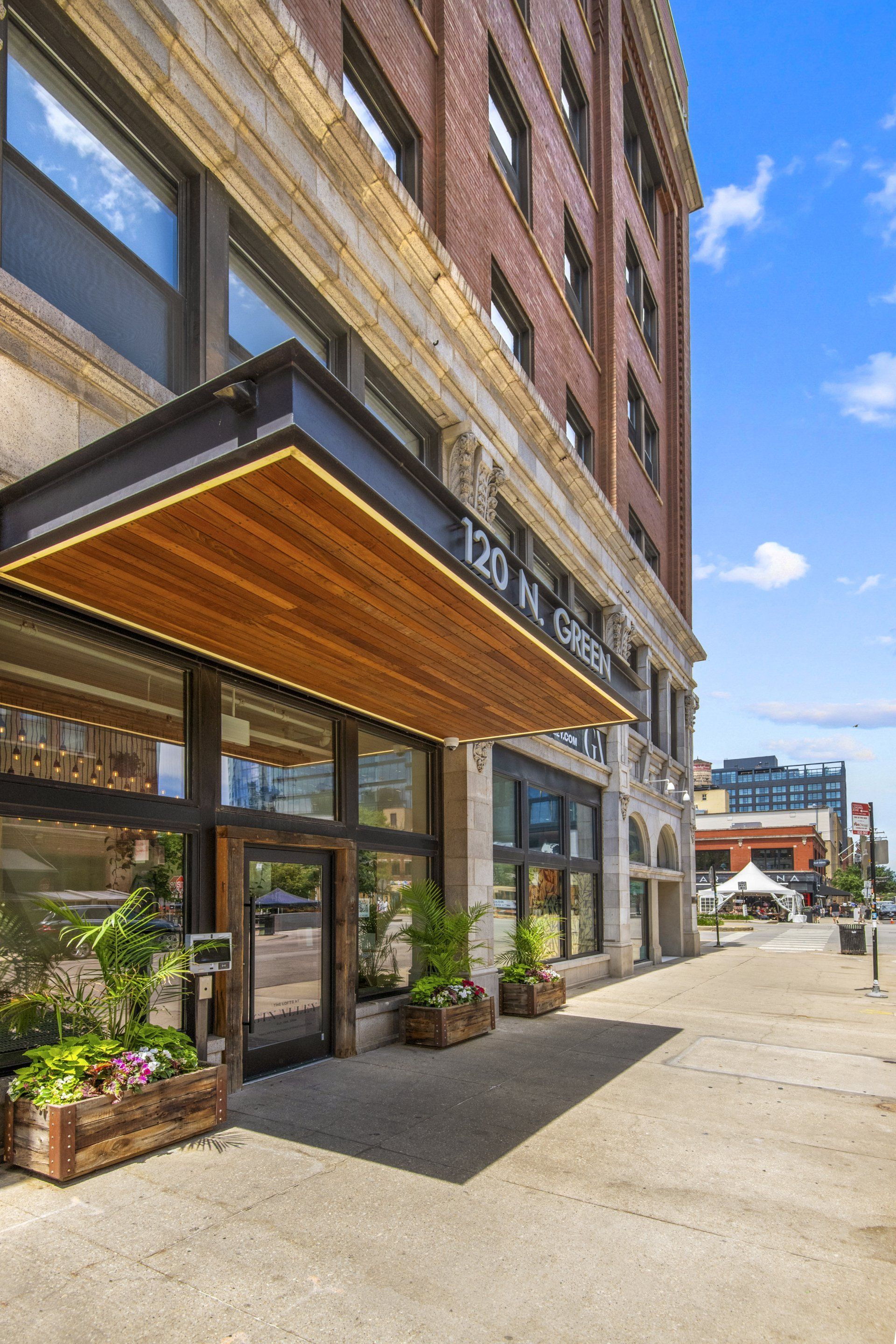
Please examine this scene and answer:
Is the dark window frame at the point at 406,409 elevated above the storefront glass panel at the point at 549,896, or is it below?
above

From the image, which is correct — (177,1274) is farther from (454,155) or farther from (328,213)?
(454,155)

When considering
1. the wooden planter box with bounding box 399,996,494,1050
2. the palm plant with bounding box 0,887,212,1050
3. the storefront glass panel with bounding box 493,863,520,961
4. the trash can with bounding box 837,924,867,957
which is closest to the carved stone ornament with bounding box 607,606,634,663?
the storefront glass panel with bounding box 493,863,520,961

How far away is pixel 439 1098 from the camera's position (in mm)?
8695

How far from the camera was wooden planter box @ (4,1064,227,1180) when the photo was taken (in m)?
6.06

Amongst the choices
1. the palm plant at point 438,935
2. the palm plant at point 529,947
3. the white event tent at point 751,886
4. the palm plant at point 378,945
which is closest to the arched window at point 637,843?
the palm plant at point 529,947

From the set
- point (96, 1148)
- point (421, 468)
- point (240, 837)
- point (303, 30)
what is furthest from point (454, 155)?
point (96, 1148)

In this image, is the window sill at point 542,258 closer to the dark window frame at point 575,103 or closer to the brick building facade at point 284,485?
→ the brick building facade at point 284,485

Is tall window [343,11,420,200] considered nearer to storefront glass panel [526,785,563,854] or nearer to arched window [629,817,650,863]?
storefront glass panel [526,785,563,854]

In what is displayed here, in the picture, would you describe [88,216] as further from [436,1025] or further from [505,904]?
[505,904]

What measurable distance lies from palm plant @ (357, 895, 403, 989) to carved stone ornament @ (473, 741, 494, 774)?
2.57 metres

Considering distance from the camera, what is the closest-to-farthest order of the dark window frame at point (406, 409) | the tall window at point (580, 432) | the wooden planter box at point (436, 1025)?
the wooden planter box at point (436, 1025) → the dark window frame at point (406, 409) → the tall window at point (580, 432)

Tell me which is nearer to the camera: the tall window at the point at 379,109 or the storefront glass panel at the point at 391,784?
the tall window at the point at 379,109

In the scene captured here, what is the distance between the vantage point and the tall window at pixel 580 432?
2042cm

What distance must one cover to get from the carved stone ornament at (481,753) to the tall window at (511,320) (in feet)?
23.6
